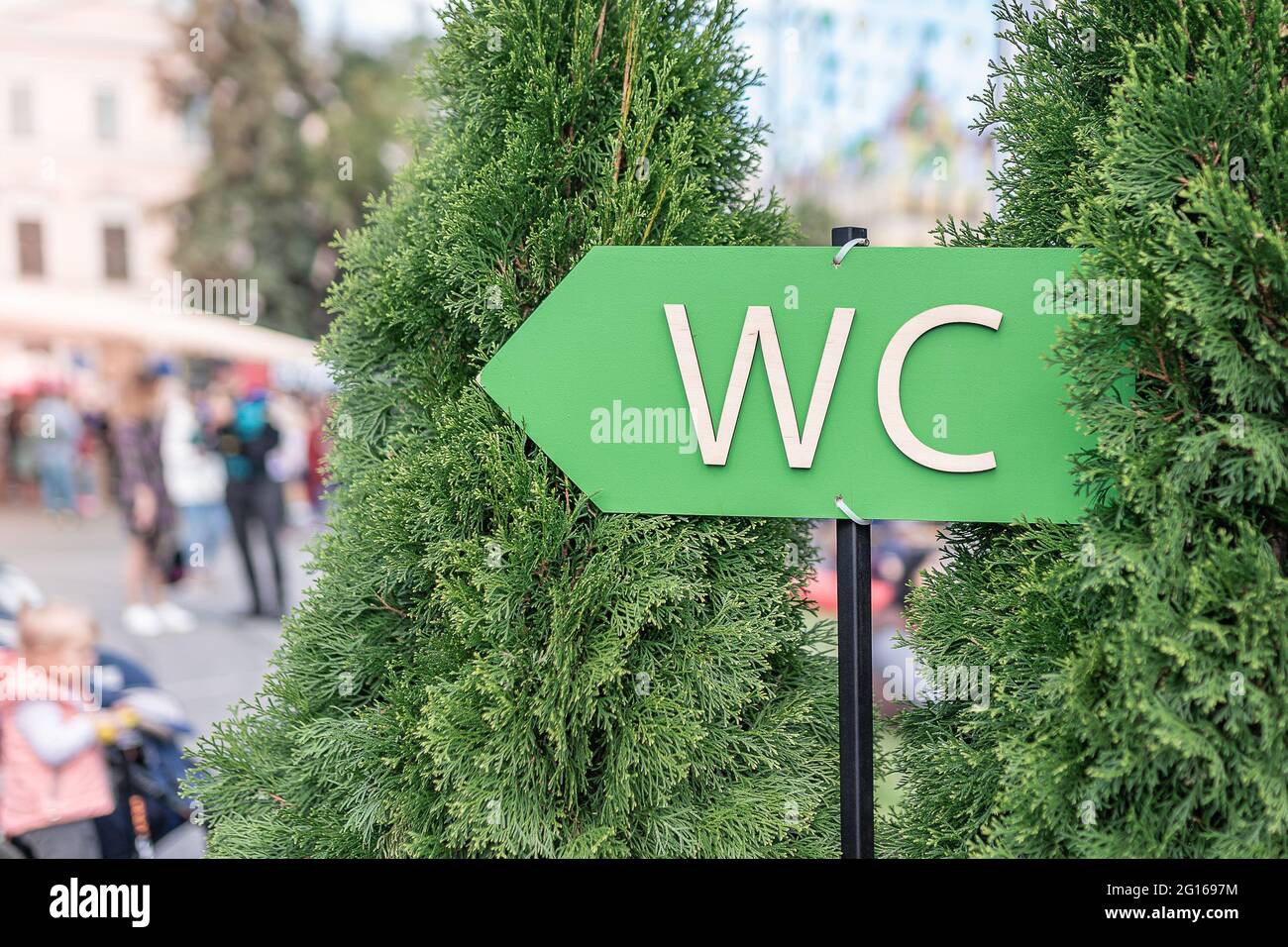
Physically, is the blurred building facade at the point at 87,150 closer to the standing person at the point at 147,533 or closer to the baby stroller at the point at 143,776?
the standing person at the point at 147,533

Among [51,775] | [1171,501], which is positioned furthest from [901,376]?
[51,775]

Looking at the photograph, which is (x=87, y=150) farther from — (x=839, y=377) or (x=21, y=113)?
(x=839, y=377)

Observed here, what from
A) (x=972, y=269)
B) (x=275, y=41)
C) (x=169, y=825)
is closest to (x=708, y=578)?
(x=972, y=269)

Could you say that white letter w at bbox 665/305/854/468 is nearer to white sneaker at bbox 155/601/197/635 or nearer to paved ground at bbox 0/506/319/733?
paved ground at bbox 0/506/319/733

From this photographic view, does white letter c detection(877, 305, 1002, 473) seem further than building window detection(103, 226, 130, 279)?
No

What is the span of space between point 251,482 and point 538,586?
22.3 ft

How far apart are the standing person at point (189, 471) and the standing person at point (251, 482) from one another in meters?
0.24

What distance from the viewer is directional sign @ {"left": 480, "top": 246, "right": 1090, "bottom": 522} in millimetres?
1422

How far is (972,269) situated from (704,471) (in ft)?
1.66

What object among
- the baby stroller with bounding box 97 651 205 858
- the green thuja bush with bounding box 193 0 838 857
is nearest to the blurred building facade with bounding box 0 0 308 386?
the baby stroller with bounding box 97 651 205 858

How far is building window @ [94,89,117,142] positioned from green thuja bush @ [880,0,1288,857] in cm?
2879

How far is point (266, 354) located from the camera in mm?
14094

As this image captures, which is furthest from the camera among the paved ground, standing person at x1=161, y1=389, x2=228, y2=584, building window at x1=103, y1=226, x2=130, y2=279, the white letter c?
building window at x1=103, y1=226, x2=130, y2=279

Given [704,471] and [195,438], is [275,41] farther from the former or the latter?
[704,471]
